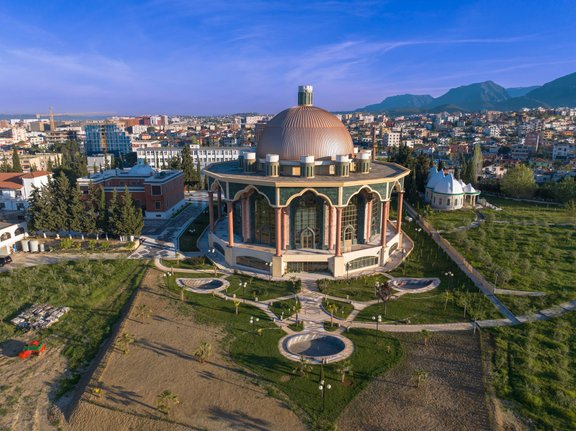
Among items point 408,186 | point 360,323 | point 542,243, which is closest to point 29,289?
point 360,323

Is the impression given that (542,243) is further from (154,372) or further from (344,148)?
(154,372)

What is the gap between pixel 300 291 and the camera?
115 ft

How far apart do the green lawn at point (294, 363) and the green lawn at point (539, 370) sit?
637cm

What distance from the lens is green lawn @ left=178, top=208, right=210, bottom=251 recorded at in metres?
47.3

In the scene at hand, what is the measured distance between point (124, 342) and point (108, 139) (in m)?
145

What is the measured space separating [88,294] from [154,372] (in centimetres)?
1419

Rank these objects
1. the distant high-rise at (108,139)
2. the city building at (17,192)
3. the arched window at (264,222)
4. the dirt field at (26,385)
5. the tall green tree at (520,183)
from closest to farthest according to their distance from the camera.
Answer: the dirt field at (26,385) → the arched window at (264,222) → the city building at (17,192) → the tall green tree at (520,183) → the distant high-rise at (108,139)

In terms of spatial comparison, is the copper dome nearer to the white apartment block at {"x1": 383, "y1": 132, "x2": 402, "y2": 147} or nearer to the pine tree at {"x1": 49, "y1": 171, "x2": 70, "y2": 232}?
the pine tree at {"x1": 49, "y1": 171, "x2": 70, "y2": 232}

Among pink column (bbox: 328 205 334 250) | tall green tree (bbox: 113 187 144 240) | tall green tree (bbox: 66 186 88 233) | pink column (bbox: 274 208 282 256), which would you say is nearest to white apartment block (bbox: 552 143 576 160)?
pink column (bbox: 328 205 334 250)

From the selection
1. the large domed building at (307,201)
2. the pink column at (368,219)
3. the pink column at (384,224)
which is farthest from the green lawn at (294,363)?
the pink column at (368,219)

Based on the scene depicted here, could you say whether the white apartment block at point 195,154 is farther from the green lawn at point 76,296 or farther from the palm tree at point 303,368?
the palm tree at point 303,368

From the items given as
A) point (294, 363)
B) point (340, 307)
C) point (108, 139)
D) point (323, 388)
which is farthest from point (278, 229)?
point (108, 139)

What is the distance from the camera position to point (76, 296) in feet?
112

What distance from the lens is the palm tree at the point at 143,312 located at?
3050 cm
